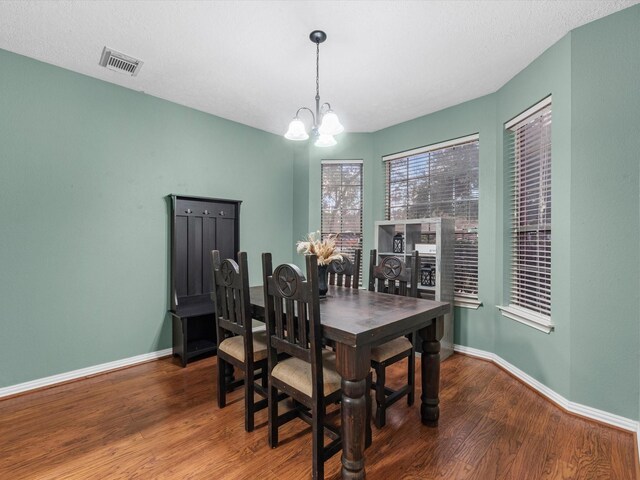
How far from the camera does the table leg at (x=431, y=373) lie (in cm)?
209

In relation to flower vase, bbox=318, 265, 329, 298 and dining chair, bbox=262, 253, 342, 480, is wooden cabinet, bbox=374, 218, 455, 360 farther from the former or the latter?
dining chair, bbox=262, 253, 342, 480

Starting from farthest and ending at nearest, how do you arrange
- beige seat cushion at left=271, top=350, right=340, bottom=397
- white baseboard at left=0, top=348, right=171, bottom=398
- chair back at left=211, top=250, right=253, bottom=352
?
white baseboard at left=0, top=348, right=171, bottom=398 → chair back at left=211, top=250, right=253, bottom=352 → beige seat cushion at left=271, top=350, right=340, bottom=397

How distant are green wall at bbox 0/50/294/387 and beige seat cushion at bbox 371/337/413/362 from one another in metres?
2.38

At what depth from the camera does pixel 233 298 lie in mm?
2150

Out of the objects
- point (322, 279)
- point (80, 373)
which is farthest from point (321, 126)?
point (80, 373)

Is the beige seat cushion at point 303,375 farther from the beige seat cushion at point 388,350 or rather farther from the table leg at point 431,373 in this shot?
the table leg at point 431,373

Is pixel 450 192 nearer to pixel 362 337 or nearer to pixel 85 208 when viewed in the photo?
pixel 362 337

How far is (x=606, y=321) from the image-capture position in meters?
2.15

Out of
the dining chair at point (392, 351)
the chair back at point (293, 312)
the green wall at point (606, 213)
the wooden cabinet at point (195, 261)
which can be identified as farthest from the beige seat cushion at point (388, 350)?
the wooden cabinet at point (195, 261)

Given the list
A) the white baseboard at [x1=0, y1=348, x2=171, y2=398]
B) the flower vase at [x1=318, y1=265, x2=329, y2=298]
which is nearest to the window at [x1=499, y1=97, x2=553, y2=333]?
the flower vase at [x1=318, y1=265, x2=329, y2=298]

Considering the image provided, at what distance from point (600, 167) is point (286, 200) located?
11.0ft

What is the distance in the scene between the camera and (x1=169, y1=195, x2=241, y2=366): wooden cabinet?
3313 mm

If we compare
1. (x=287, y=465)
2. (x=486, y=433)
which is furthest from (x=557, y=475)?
(x=287, y=465)

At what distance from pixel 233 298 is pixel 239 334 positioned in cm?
24
